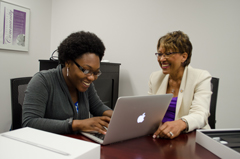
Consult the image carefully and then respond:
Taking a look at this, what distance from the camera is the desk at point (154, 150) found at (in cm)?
74

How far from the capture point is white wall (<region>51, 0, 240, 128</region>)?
6.63ft

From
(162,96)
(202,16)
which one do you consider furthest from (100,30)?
(162,96)

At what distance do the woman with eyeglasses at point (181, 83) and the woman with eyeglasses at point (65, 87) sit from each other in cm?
56

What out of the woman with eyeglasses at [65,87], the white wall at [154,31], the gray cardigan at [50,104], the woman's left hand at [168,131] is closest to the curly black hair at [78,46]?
the woman with eyeglasses at [65,87]

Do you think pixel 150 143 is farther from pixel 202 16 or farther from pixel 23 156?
pixel 202 16

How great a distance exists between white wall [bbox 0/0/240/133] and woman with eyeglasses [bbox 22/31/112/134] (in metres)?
1.36

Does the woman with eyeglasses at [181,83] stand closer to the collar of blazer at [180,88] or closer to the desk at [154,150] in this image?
the collar of blazer at [180,88]

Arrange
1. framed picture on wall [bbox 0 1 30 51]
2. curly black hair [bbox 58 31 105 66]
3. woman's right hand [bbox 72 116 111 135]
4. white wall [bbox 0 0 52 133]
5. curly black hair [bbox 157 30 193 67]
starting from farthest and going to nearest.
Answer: white wall [bbox 0 0 52 133]
framed picture on wall [bbox 0 1 30 51]
curly black hair [bbox 157 30 193 67]
curly black hair [bbox 58 31 105 66]
woman's right hand [bbox 72 116 111 135]

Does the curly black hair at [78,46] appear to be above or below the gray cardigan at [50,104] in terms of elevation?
above

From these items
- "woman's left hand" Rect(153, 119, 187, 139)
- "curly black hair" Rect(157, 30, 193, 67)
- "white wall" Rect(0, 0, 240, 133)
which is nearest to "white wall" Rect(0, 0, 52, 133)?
"white wall" Rect(0, 0, 240, 133)

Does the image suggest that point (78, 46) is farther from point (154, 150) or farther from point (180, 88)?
point (180, 88)

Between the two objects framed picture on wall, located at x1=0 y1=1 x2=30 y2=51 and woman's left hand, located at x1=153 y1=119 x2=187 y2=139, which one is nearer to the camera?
woman's left hand, located at x1=153 y1=119 x2=187 y2=139

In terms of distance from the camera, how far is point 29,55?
119 inches

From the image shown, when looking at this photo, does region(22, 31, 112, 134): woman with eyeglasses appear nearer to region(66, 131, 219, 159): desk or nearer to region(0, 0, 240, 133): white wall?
region(66, 131, 219, 159): desk
